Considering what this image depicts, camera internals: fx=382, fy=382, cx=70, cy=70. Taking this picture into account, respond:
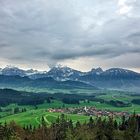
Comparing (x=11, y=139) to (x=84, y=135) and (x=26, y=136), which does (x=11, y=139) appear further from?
(x=84, y=135)

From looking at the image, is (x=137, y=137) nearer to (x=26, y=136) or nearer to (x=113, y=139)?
(x=113, y=139)

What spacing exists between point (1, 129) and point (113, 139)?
190ft

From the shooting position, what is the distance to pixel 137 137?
196m

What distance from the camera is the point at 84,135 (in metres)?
198

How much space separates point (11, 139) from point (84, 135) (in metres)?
40.2

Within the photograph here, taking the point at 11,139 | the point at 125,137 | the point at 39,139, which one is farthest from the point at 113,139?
the point at 11,139

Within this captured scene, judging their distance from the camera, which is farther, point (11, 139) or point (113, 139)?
point (113, 139)

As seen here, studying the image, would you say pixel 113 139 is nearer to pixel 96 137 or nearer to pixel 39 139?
pixel 96 137

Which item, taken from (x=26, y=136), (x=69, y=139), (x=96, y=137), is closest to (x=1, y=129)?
(x=26, y=136)

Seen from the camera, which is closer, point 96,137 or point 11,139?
point 11,139

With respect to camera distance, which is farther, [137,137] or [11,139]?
[137,137]

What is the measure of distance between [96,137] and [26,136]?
1435 inches

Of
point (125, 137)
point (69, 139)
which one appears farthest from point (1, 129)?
point (125, 137)

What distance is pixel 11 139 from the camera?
179 meters
